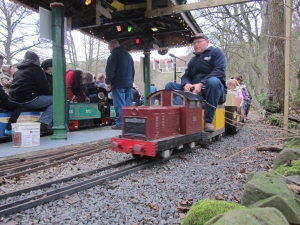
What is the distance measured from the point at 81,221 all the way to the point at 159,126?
76.2 inches

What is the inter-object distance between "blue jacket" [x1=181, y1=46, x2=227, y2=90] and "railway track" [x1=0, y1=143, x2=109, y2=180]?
2255 mm

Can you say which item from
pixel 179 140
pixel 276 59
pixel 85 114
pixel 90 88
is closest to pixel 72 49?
pixel 90 88

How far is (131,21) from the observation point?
7.90 metres

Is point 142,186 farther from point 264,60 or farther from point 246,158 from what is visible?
point 264,60

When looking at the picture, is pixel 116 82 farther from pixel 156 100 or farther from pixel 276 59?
pixel 276 59

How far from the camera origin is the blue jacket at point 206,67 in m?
4.71

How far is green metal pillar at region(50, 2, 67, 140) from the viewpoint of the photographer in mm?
5195

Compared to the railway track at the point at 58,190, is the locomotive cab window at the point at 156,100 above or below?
above

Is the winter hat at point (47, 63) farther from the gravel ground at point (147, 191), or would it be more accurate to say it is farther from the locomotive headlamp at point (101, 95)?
the gravel ground at point (147, 191)

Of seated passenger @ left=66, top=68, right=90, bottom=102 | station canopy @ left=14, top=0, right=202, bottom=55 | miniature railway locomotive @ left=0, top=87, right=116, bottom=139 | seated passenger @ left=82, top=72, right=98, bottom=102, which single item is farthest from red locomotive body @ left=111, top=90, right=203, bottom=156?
seated passenger @ left=82, top=72, right=98, bottom=102

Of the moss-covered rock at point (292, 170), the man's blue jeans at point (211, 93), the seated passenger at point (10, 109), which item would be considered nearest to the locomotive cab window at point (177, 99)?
the man's blue jeans at point (211, 93)

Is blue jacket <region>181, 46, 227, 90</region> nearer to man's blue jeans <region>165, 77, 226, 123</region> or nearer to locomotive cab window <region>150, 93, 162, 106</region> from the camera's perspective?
man's blue jeans <region>165, 77, 226, 123</region>

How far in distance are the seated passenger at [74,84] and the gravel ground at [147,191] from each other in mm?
3614

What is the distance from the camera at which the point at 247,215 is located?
1210 mm
